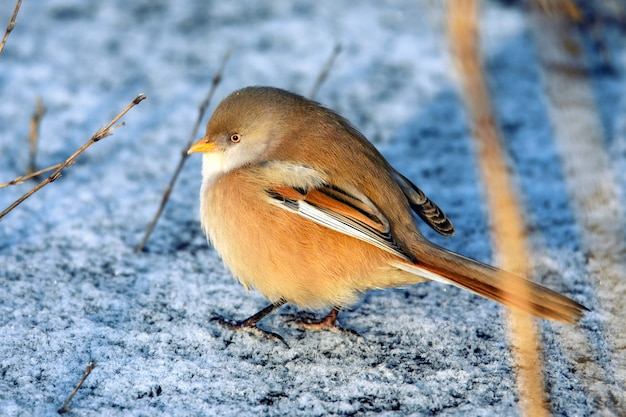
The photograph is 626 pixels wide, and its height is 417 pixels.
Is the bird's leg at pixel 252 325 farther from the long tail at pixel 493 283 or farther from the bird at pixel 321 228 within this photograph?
the long tail at pixel 493 283

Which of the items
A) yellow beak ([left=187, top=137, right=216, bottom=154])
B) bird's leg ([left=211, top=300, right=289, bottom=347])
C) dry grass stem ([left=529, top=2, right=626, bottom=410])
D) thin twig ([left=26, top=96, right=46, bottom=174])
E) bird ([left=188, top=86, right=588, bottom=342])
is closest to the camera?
dry grass stem ([left=529, top=2, right=626, bottom=410])

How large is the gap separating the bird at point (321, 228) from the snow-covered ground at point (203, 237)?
10.9 inches

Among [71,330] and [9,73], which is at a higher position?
[9,73]

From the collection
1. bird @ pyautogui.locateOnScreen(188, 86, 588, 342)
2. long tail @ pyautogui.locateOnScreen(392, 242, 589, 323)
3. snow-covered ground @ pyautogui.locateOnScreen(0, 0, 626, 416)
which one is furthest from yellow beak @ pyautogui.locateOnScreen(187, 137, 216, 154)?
long tail @ pyautogui.locateOnScreen(392, 242, 589, 323)

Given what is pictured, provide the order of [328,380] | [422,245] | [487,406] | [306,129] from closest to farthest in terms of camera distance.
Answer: [487,406] → [328,380] → [422,245] → [306,129]

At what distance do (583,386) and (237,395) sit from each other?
139 cm

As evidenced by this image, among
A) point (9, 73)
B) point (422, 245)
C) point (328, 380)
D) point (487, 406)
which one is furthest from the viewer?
point (9, 73)

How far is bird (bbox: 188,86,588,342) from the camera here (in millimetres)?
3262

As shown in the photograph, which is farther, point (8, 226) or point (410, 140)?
point (410, 140)

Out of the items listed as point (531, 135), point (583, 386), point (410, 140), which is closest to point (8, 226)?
point (410, 140)

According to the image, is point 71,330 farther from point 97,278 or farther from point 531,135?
point 531,135

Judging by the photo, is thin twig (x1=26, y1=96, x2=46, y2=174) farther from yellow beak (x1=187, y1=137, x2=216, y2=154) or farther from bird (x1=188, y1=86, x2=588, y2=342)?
bird (x1=188, y1=86, x2=588, y2=342)

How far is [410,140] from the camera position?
17.1 ft

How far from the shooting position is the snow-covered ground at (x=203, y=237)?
2.99 metres
